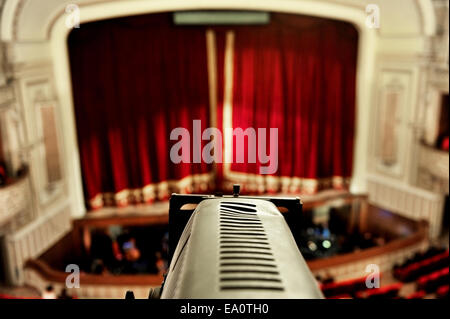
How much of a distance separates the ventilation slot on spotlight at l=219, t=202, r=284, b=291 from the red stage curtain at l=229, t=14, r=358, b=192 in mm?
8666

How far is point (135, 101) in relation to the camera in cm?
884

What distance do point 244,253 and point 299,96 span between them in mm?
9005

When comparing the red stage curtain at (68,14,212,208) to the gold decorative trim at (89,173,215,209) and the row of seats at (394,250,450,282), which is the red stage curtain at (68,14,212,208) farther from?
the row of seats at (394,250,450,282)

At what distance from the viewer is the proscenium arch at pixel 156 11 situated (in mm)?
7805

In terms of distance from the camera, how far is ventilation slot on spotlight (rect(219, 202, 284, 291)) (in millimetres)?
683

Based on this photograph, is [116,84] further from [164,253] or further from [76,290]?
[76,290]

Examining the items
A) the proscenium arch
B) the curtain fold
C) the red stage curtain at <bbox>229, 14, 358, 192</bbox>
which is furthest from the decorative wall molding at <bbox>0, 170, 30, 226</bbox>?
the red stage curtain at <bbox>229, 14, 358, 192</bbox>

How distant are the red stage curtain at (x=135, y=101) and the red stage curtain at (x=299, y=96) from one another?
920 millimetres

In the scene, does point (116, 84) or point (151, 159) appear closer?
point (116, 84)

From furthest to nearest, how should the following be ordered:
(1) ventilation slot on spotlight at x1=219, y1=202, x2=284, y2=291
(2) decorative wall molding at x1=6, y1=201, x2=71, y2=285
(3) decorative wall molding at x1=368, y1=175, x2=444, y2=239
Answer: (3) decorative wall molding at x1=368, y1=175, x2=444, y2=239 < (2) decorative wall molding at x1=6, y1=201, x2=71, y2=285 < (1) ventilation slot on spotlight at x1=219, y1=202, x2=284, y2=291

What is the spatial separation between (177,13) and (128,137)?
247 centimetres

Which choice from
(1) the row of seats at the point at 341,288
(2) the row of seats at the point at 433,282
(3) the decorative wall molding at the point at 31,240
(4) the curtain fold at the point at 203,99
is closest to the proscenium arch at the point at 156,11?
(4) the curtain fold at the point at 203,99
